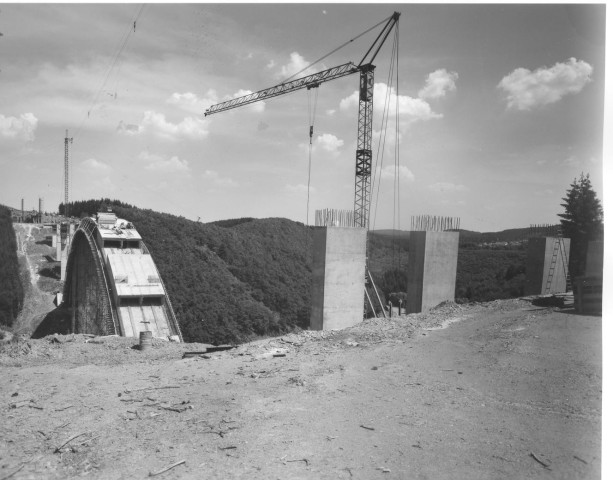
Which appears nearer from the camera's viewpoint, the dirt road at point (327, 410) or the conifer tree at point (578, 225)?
the dirt road at point (327, 410)

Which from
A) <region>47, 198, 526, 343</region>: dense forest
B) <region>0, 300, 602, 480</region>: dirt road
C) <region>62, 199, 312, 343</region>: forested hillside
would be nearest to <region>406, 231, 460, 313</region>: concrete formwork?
<region>0, 300, 602, 480</region>: dirt road

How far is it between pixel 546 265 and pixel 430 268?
5.59 meters

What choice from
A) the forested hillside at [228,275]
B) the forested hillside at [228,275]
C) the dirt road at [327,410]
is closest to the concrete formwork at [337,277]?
the dirt road at [327,410]

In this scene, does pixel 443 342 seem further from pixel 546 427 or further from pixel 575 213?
pixel 575 213

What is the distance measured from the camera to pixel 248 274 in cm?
6688

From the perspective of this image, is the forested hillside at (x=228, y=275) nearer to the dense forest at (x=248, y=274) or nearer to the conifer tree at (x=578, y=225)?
the dense forest at (x=248, y=274)

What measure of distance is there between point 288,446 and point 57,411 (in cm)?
436

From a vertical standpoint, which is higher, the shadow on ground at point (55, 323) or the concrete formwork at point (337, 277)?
the concrete formwork at point (337, 277)

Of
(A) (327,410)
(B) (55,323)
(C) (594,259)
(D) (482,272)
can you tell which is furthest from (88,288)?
(C) (594,259)

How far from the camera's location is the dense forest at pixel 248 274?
48688mm

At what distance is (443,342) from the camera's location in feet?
36.8

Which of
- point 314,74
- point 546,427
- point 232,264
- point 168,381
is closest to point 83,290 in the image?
point 232,264

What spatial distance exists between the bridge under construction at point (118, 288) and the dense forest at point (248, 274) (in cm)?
1059

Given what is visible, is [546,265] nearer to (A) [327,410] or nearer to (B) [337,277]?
(B) [337,277]
